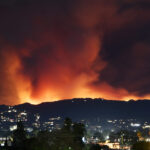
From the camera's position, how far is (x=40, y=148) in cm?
6109

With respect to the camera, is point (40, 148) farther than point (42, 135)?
No

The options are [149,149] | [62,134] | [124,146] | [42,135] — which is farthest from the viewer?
[124,146]

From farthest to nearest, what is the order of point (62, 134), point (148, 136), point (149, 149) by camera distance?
point (148, 136)
point (62, 134)
point (149, 149)

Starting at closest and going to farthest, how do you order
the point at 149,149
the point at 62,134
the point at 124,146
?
1. the point at 149,149
2. the point at 62,134
3. the point at 124,146

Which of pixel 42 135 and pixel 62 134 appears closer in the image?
pixel 42 135

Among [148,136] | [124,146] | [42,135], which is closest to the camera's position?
[42,135]

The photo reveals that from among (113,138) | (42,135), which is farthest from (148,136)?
(42,135)

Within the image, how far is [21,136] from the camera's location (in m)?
72.2

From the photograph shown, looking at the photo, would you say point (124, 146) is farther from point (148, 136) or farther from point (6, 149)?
point (6, 149)

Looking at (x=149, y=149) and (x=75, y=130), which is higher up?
(x=75, y=130)

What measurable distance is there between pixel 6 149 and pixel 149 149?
26.6 m

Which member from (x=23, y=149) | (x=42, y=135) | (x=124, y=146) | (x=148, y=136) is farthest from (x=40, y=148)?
(x=148, y=136)

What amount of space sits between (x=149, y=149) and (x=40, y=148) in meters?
19.8

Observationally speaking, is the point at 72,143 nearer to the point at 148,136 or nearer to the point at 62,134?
the point at 62,134
